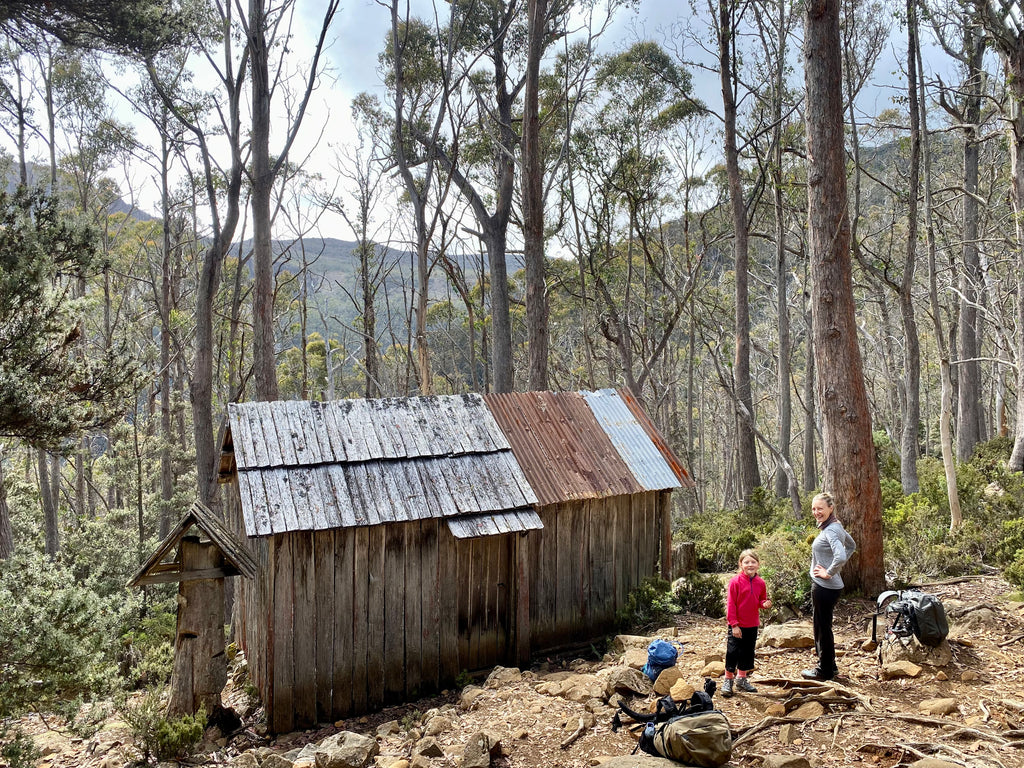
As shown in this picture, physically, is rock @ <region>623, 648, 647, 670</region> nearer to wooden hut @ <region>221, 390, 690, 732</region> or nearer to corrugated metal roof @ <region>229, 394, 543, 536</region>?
wooden hut @ <region>221, 390, 690, 732</region>

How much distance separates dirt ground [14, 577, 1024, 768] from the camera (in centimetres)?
510

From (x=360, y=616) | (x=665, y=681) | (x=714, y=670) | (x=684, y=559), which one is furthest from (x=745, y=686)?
(x=684, y=559)

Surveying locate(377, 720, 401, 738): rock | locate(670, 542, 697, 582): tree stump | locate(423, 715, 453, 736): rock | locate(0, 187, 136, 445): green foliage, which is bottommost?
locate(377, 720, 401, 738): rock

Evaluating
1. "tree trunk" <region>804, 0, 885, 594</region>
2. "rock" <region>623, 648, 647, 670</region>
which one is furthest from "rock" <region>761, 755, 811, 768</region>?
"tree trunk" <region>804, 0, 885, 594</region>


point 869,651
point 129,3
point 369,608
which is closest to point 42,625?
point 369,608

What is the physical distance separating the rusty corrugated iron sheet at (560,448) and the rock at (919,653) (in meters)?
4.38

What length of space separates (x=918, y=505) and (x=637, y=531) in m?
5.50

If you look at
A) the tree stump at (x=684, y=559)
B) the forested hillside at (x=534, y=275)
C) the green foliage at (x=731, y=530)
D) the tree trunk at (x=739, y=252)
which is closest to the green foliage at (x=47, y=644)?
the forested hillside at (x=534, y=275)

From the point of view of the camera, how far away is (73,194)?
2523 cm

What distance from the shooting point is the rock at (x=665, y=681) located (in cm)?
652

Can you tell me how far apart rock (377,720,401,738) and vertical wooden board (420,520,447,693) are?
Answer: 137cm

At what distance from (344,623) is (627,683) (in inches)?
145

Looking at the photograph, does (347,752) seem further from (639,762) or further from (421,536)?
(421,536)

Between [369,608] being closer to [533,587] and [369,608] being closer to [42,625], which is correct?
[533,587]
